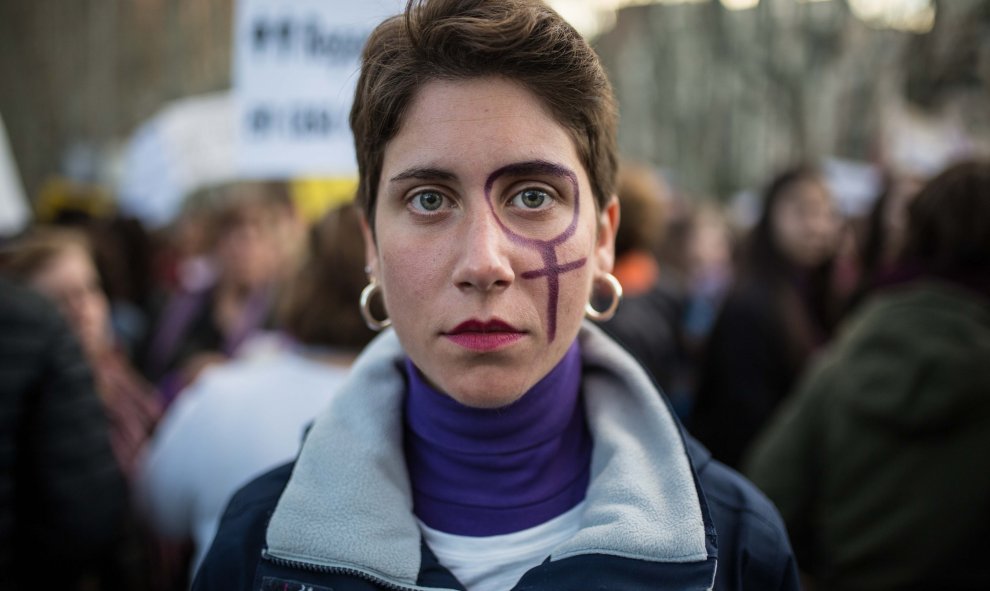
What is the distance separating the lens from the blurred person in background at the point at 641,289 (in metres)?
3.84

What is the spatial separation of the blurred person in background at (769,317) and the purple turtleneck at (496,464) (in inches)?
109

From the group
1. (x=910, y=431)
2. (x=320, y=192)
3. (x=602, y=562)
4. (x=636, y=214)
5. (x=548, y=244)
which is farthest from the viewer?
(x=320, y=192)

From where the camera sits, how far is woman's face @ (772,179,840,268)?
4.43 meters

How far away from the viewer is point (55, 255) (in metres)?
3.42

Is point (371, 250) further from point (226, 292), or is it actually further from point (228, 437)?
point (226, 292)

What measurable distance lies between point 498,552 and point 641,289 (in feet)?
9.59

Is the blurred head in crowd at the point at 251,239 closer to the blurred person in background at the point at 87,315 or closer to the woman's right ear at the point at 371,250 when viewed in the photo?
the blurred person in background at the point at 87,315

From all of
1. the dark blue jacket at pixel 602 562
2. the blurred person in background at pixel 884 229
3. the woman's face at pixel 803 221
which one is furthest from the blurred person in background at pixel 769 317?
the dark blue jacket at pixel 602 562

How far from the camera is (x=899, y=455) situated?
2.54 metres

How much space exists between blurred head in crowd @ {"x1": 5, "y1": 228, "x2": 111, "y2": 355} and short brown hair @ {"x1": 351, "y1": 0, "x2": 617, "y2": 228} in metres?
2.46

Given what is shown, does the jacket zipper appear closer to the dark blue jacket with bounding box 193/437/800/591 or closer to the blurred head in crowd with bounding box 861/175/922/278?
the dark blue jacket with bounding box 193/437/800/591

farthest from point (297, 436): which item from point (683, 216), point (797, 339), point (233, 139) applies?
point (683, 216)

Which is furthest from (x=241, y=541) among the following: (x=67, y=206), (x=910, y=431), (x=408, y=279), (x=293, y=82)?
(x=67, y=206)

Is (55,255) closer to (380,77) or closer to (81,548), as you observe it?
(81,548)
